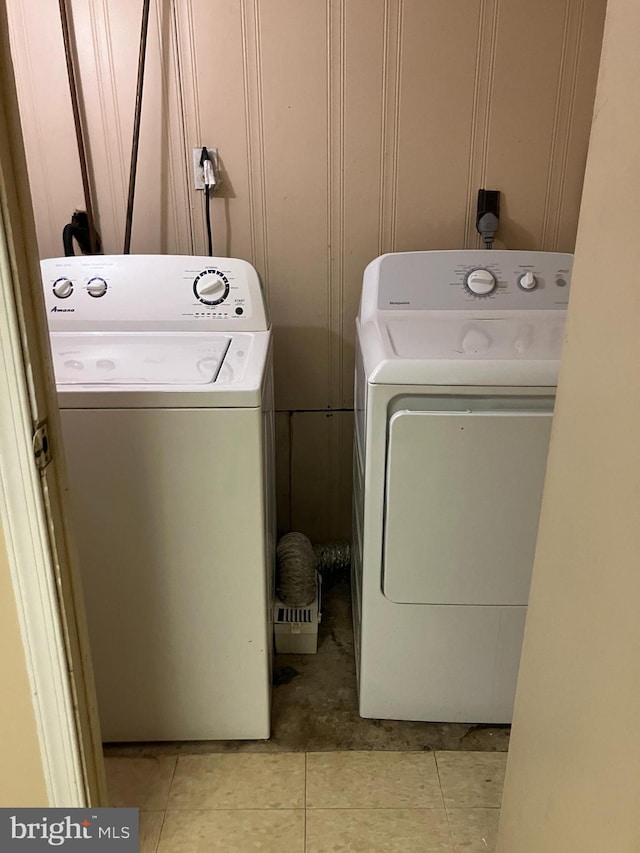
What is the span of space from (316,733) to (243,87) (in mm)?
1730

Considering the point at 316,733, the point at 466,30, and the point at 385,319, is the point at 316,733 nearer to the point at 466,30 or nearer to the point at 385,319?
the point at 385,319

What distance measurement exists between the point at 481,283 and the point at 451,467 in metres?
0.61

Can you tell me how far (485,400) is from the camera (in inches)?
55.3

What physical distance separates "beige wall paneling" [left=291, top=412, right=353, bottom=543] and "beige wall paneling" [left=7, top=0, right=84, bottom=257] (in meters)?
0.94

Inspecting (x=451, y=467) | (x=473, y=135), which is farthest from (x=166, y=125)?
(x=451, y=467)

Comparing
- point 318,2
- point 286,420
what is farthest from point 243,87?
point 286,420

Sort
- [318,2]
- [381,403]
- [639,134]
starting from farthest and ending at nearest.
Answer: [318,2] → [381,403] → [639,134]

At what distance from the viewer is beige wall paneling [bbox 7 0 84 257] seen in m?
1.79

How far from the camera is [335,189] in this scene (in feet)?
6.36

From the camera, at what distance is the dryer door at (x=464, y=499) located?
139cm

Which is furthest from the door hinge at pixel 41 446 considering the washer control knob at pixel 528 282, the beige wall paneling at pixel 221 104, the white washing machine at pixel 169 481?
the washer control knob at pixel 528 282

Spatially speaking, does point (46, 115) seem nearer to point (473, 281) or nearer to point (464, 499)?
point (473, 281)

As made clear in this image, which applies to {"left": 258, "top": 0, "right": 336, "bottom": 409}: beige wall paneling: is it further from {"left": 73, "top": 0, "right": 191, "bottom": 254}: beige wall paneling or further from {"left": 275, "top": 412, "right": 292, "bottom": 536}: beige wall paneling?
{"left": 73, "top": 0, "right": 191, "bottom": 254}: beige wall paneling

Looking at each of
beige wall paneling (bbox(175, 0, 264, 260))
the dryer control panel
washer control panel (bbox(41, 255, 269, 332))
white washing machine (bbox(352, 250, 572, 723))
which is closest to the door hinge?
white washing machine (bbox(352, 250, 572, 723))
